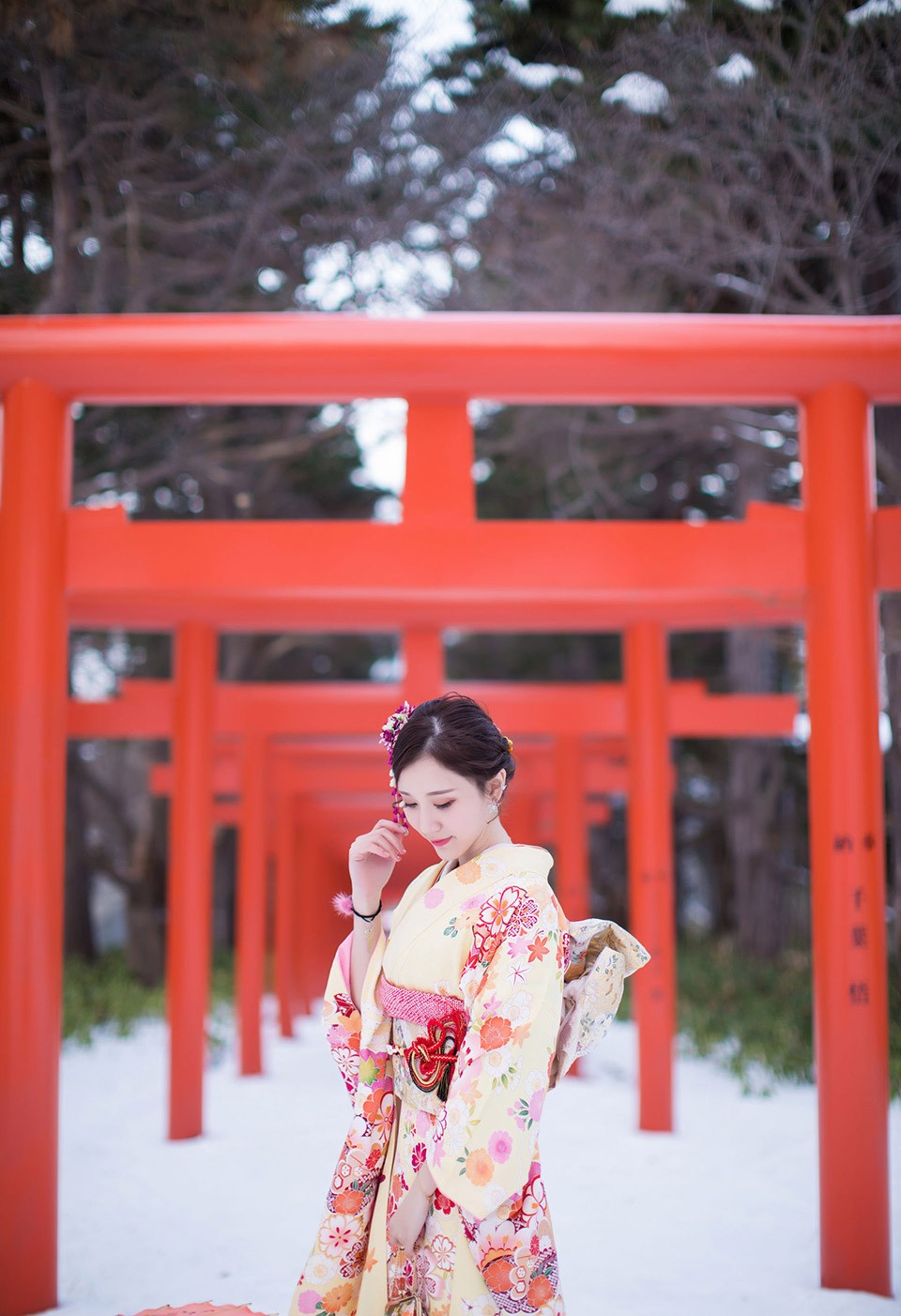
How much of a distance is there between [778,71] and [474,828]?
6.20m

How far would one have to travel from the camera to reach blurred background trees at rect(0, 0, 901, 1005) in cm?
740

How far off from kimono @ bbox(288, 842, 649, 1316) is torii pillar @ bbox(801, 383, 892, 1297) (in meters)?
1.88

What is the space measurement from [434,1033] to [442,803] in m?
0.51

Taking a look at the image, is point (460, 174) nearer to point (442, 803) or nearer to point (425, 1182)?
point (442, 803)

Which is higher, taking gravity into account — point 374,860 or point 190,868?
point 374,860

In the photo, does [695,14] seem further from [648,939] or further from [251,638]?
[251,638]

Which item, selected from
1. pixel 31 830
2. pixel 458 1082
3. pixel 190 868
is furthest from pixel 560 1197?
pixel 458 1082

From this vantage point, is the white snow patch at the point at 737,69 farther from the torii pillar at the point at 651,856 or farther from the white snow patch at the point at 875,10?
the torii pillar at the point at 651,856

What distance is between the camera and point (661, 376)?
14.9 feet

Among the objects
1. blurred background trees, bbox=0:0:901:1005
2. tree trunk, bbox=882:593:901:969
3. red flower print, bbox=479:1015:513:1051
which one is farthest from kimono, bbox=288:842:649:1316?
tree trunk, bbox=882:593:901:969

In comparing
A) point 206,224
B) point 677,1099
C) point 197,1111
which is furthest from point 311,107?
point 677,1099

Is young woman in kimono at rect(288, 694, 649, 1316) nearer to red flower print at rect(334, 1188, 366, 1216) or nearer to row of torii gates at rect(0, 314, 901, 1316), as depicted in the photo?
red flower print at rect(334, 1188, 366, 1216)

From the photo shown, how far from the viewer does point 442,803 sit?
275cm

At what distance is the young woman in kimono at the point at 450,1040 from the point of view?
8.31 ft
